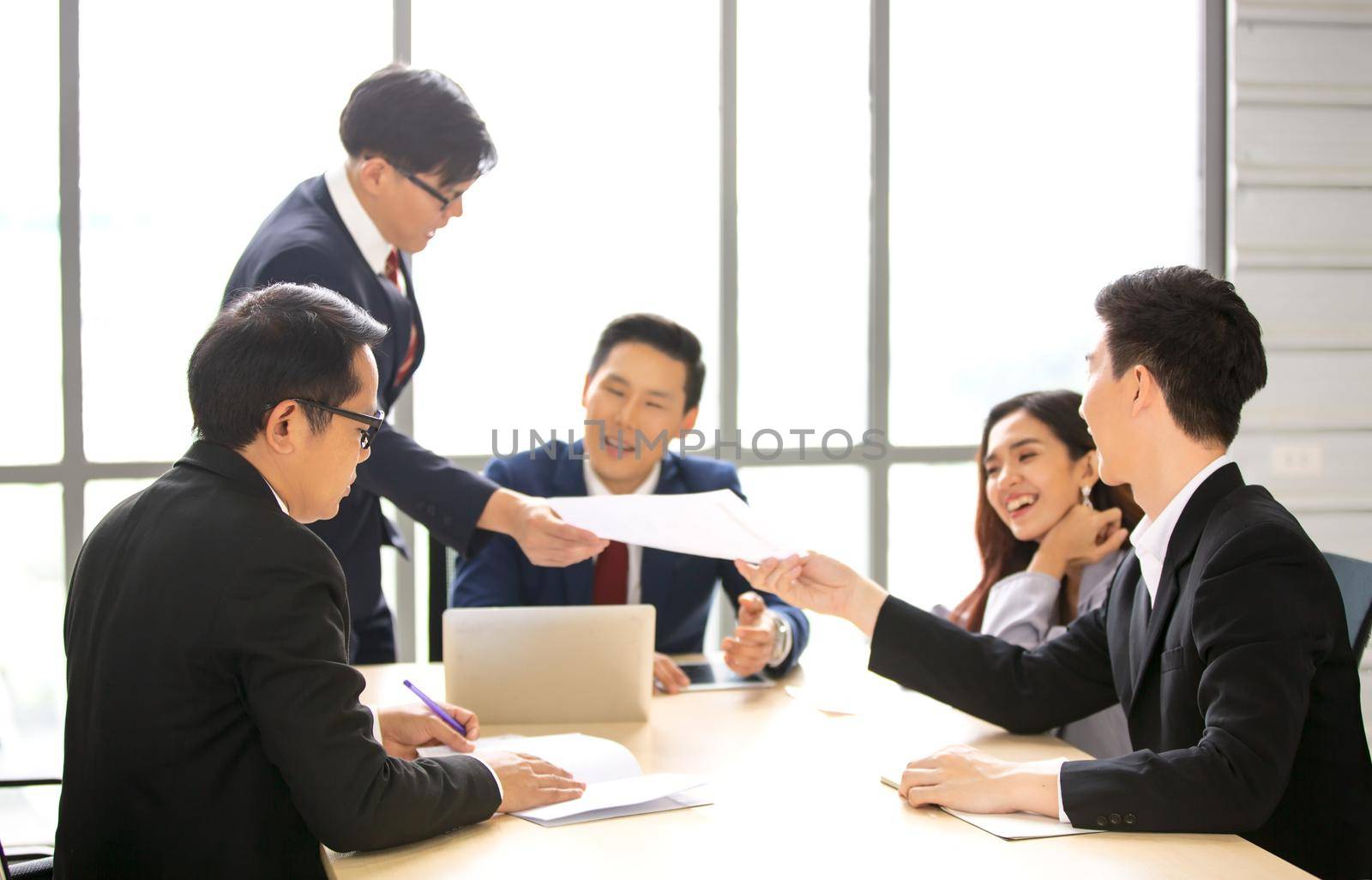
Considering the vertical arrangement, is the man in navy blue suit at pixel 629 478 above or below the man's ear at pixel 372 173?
below

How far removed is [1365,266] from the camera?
3.80 m

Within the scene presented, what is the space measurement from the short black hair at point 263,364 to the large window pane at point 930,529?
9.28 feet

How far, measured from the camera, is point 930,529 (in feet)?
13.2

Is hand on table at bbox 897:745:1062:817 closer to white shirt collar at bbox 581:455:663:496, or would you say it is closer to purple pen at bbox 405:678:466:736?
purple pen at bbox 405:678:466:736

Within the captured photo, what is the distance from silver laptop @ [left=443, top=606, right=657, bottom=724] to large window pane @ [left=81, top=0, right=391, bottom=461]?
200 cm

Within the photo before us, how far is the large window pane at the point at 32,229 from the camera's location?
3.29m

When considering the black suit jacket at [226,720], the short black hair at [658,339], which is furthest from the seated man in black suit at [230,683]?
the short black hair at [658,339]

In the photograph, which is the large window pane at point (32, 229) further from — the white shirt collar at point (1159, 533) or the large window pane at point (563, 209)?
the white shirt collar at point (1159, 533)

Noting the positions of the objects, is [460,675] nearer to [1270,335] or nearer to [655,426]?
[655,426]

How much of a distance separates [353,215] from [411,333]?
0.26m

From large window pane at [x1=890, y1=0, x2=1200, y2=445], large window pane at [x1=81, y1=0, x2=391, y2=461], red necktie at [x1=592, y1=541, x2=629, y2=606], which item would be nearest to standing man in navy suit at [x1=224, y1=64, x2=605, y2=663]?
red necktie at [x1=592, y1=541, x2=629, y2=606]

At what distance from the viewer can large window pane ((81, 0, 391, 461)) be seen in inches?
133

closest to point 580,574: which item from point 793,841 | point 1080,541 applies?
point 1080,541

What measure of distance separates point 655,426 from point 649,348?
0.17 m
